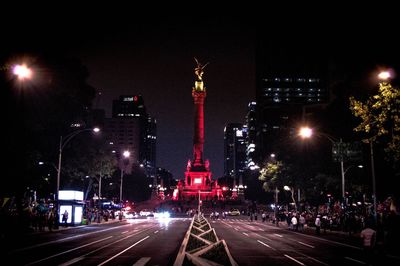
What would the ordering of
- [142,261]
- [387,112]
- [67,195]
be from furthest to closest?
[67,195]
[387,112]
[142,261]

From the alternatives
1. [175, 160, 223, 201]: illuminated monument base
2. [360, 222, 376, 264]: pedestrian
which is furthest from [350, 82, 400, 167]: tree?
[175, 160, 223, 201]: illuminated monument base

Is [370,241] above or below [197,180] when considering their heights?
below

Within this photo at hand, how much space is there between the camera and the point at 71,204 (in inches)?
1880

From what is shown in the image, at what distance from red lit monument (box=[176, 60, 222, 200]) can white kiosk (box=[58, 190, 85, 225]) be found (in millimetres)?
64891

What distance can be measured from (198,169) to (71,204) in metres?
70.0

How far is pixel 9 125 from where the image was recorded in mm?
35781

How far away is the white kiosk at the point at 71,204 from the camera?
46.8 metres

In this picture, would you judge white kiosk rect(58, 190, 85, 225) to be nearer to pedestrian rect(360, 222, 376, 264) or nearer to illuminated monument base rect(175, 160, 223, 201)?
pedestrian rect(360, 222, 376, 264)

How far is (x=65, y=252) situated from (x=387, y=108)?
57.0 feet

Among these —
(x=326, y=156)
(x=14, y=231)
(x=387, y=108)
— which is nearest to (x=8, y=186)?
(x=14, y=231)

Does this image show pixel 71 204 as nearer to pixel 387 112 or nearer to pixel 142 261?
pixel 142 261

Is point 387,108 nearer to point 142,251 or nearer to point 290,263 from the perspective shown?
point 290,263

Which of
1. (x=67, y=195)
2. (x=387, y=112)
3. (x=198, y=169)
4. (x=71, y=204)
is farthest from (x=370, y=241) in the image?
(x=198, y=169)

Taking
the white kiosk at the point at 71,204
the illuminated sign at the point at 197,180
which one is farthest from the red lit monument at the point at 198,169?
the white kiosk at the point at 71,204
